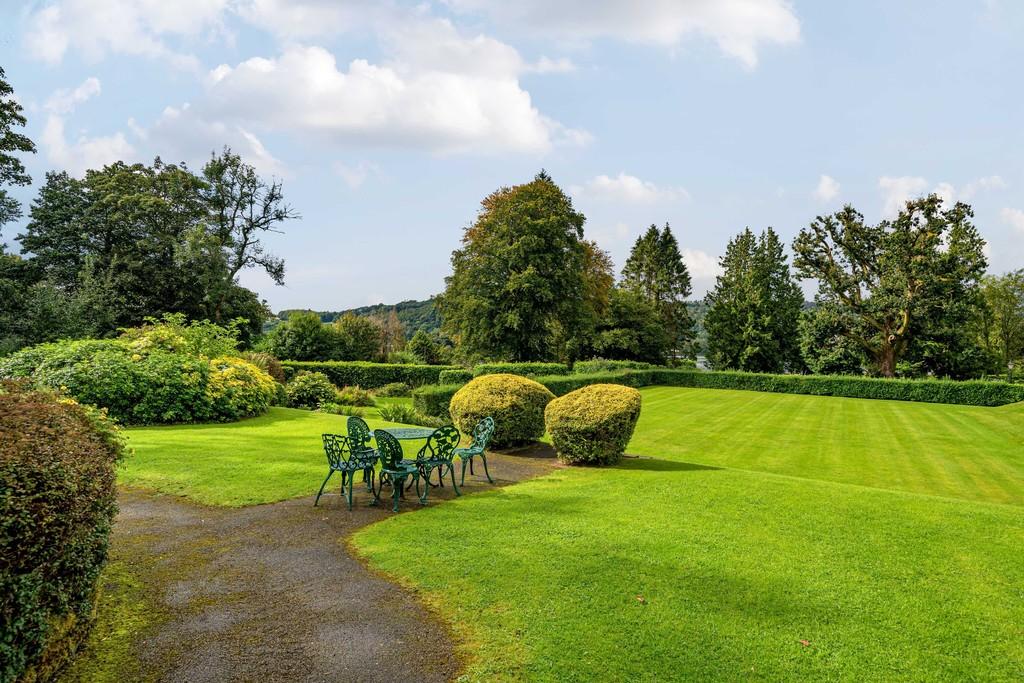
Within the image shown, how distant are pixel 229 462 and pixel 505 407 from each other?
17.9ft

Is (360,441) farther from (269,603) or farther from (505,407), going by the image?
(505,407)

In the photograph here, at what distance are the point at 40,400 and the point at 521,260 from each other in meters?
31.3

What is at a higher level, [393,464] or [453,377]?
[453,377]

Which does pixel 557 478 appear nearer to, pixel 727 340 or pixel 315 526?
pixel 315 526

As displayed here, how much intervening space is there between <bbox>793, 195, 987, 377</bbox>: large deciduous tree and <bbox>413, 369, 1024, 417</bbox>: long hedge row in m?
9.53

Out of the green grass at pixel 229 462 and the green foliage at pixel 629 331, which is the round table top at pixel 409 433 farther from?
the green foliage at pixel 629 331

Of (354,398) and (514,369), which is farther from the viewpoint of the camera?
(514,369)

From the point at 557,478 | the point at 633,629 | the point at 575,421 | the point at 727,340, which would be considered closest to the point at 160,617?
the point at 633,629

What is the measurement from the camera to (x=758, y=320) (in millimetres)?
52469

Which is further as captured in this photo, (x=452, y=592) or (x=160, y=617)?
(x=452, y=592)

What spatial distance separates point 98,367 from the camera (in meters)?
14.4

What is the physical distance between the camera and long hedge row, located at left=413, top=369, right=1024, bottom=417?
1141 inches

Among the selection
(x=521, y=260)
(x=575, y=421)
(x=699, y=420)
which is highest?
(x=521, y=260)

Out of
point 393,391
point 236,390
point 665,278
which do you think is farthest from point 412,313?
point 236,390
